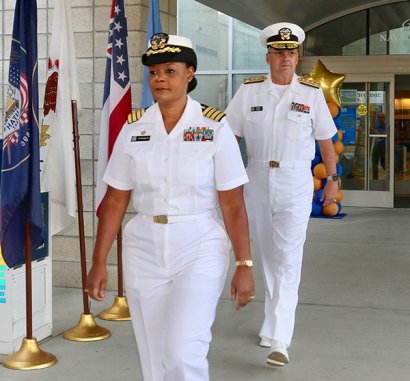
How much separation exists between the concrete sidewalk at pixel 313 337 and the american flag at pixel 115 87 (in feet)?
4.08

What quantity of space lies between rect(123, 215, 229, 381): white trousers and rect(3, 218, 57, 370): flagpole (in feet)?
4.91

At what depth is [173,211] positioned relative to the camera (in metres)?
2.91

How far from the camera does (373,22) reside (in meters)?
14.1

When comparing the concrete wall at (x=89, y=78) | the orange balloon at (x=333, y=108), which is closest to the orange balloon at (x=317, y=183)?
the orange balloon at (x=333, y=108)

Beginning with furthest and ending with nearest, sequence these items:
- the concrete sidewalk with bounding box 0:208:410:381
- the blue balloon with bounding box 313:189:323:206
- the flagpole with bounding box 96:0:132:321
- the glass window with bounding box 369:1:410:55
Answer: the glass window with bounding box 369:1:410:55, the blue balloon with bounding box 313:189:323:206, the flagpole with bounding box 96:0:132:321, the concrete sidewalk with bounding box 0:208:410:381

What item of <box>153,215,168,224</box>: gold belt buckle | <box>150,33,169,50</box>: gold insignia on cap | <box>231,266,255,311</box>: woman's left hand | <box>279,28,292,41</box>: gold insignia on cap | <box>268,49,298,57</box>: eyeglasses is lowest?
<box>231,266,255,311</box>: woman's left hand

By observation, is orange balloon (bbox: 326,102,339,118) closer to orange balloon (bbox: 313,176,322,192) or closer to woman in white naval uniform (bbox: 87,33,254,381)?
orange balloon (bbox: 313,176,322,192)

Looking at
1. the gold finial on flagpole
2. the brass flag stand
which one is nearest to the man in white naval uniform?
the brass flag stand

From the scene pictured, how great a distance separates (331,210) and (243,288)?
378 inches

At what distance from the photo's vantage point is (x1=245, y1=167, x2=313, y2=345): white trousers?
463 cm

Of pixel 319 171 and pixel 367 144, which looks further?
pixel 367 144

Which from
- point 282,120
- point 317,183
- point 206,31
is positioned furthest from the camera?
point 206,31

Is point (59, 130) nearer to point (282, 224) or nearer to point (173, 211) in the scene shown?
point (282, 224)

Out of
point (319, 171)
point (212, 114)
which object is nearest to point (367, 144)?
point (319, 171)
